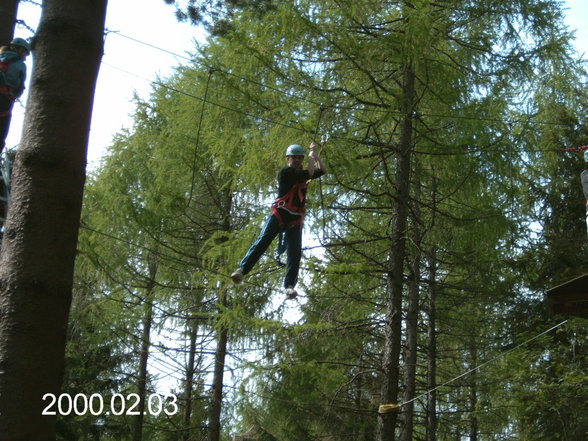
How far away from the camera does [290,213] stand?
22.0 feet

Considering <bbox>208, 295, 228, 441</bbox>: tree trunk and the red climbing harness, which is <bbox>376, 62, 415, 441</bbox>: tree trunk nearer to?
the red climbing harness

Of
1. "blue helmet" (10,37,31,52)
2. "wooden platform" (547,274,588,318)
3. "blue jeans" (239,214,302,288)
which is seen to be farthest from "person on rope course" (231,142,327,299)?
"blue helmet" (10,37,31,52)

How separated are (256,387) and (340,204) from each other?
3.83 m

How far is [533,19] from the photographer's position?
10102 mm

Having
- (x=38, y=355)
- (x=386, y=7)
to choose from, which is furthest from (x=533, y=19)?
(x=38, y=355)

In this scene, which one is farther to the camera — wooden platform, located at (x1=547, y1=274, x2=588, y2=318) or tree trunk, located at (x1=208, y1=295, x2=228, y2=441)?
tree trunk, located at (x1=208, y1=295, x2=228, y2=441)

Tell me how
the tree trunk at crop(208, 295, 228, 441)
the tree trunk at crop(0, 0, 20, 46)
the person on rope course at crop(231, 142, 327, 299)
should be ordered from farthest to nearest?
1. the tree trunk at crop(208, 295, 228, 441)
2. the person on rope course at crop(231, 142, 327, 299)
3. the tree trunk at crop(0, 0, 20, 46)

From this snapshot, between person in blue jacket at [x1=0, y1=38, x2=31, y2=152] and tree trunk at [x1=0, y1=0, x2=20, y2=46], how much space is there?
174 millimetres

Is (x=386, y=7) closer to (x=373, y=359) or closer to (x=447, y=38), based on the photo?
(x=447, y=38)

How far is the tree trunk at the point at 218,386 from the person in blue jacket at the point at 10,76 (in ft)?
25.2

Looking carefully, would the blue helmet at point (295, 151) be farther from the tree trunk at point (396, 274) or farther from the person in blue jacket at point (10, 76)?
the tree trunk at point (396, 274)

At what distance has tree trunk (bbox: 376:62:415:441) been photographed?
916 cm

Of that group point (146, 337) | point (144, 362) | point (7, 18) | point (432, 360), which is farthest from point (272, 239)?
point (144, 362)

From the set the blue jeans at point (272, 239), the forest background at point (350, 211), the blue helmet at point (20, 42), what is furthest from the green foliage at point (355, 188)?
the blue helmet at point (20, 42)
